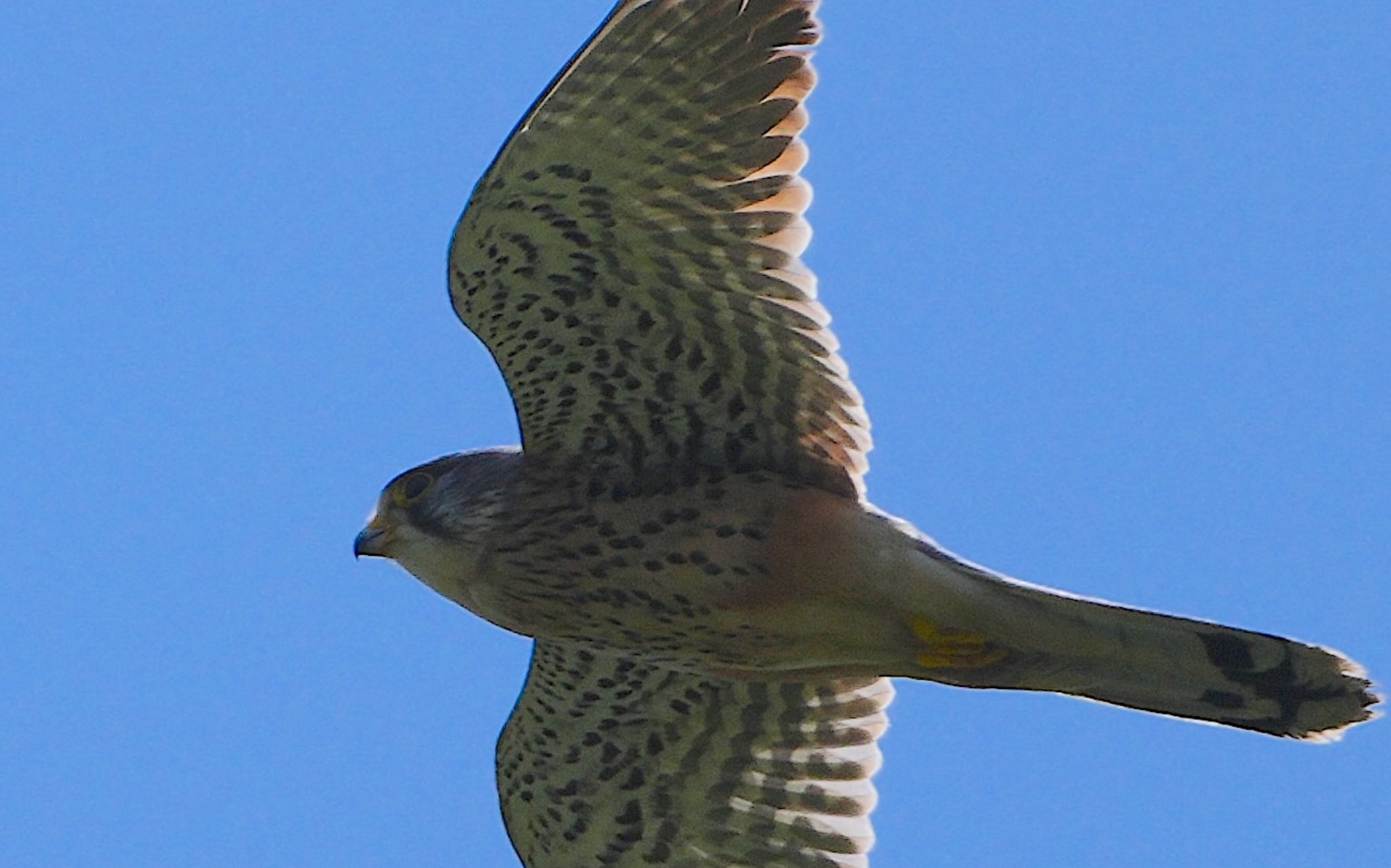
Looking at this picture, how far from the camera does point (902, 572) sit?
6426mm

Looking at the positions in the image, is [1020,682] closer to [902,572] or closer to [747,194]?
[902,572]

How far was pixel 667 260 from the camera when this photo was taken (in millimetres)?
6516

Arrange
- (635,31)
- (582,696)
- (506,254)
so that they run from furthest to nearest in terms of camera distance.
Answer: (582,696) → (506,254) → (635,31)

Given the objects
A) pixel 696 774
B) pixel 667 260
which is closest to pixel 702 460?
pixel 667 260

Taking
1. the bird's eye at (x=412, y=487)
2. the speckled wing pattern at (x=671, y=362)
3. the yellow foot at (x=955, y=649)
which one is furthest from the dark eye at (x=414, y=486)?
the yellow foot at (x=955, y=649)

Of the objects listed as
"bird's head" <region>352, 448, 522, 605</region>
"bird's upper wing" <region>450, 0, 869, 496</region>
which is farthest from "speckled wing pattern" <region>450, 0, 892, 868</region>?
"bird's head" <region>352, 448, 522, 605</region>

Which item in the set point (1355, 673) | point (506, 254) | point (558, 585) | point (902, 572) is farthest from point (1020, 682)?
point (506, 254)

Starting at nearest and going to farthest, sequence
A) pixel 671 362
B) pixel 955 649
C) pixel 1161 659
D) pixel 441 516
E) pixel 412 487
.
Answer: pixel 1161 659
pixel 955 649
pixel 671 362
pixel 441 516
pixel 412 487

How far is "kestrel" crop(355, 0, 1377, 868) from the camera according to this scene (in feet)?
20.5

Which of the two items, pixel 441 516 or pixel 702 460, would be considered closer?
pixel 702 460

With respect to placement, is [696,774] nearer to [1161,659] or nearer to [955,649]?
[955,649]

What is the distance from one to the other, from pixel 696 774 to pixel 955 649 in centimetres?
132

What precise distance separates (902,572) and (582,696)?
142cm

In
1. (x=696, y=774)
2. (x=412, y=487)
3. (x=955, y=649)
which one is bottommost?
(x=696, y=774)
